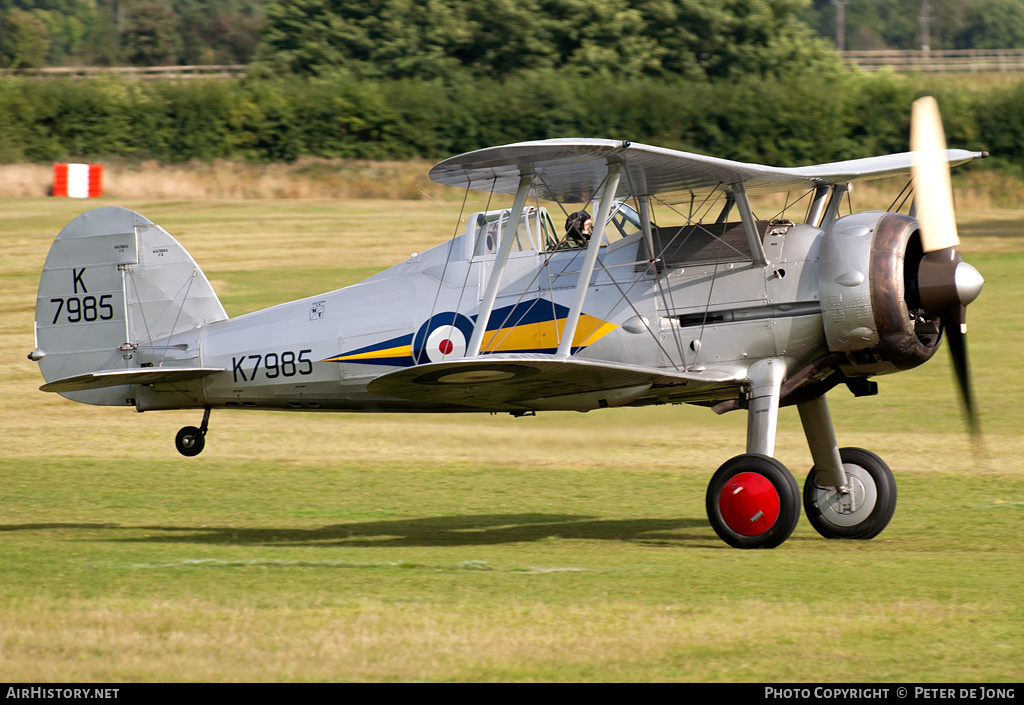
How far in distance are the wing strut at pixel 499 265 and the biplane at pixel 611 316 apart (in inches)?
0.9

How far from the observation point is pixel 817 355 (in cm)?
940

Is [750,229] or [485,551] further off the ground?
[750,229]

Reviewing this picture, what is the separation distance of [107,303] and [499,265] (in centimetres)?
425

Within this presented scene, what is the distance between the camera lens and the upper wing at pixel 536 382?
8602 millimetres

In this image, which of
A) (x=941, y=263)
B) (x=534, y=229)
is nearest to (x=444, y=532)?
(x=534, y=229)

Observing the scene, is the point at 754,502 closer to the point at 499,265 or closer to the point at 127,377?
the point at 499,265

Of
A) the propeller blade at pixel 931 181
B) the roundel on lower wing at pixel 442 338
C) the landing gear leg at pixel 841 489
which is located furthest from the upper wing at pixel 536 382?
the propeller blade at pixel 931 181

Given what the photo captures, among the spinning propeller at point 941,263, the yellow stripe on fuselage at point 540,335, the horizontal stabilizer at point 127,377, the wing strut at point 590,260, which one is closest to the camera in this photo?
the spinning propeller at point 941,263

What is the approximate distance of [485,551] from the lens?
31.1 ft

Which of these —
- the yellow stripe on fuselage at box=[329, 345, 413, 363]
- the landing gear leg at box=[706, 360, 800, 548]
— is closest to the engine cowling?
the landing gear leg at box=[706, 360, 800, 548]

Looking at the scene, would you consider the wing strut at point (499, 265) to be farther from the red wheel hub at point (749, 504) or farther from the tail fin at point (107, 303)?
the tail fin at point (107, 303)

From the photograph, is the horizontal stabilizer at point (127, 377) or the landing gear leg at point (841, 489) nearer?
the horizontal stabilizer at point (127, 377)

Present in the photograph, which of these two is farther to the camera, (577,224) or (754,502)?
(577,224)

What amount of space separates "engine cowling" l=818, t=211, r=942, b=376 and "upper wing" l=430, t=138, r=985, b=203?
737mm
